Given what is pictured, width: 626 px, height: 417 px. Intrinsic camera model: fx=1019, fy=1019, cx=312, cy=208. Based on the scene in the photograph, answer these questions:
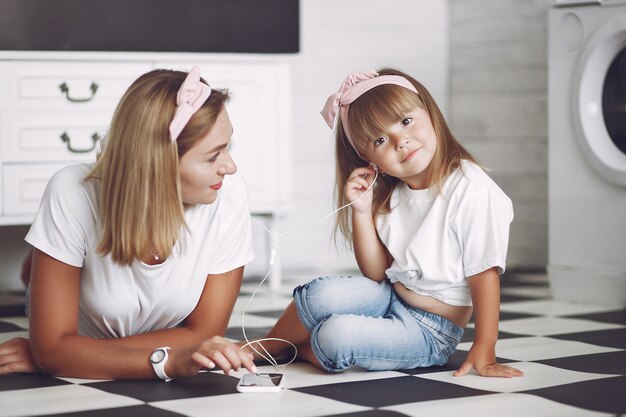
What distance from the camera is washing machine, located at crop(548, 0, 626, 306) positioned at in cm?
269

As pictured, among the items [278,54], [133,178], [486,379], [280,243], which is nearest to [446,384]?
[486,379]

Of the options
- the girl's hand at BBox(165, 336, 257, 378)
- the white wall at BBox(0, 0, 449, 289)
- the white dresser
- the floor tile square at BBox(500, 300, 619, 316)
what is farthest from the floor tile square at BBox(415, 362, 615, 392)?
the white wall at BBox(0, 0, 449, 289)

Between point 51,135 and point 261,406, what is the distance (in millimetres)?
1484

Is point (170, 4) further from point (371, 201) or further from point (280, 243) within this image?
point (371, 201)

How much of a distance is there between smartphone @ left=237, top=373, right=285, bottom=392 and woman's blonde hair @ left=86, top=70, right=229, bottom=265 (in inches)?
9.5

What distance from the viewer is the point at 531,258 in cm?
367

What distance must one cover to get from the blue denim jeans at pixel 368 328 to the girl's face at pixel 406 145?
223 mm

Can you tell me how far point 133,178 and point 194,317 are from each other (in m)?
0.33

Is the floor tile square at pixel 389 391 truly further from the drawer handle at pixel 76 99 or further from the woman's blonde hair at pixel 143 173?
the drawer handle at pixel 76 99

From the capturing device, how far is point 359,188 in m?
1.87

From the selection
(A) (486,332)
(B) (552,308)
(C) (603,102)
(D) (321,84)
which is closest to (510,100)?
(D) (321,84)

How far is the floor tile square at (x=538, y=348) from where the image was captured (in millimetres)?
1936

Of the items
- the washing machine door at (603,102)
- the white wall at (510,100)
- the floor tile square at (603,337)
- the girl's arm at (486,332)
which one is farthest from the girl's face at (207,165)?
the white wall at (510,100)

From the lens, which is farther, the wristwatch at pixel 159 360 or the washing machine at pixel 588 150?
the washing machine at pixel 588 150
